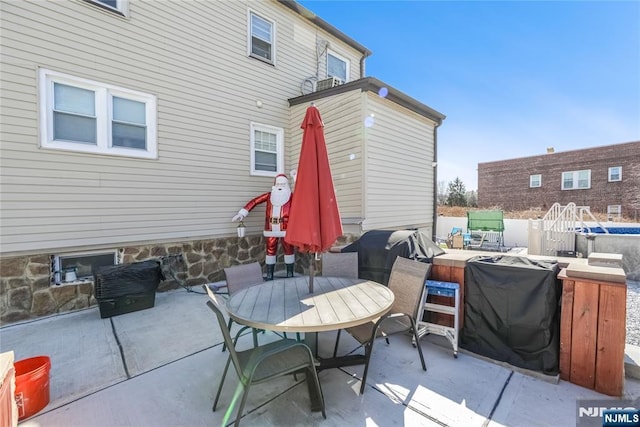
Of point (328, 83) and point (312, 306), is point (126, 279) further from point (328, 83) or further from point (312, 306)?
point (328, 83)

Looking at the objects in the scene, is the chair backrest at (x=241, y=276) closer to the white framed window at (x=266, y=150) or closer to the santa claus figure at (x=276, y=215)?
the santa claus figure at (x=276, y=215)

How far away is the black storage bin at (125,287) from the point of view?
3.97 m

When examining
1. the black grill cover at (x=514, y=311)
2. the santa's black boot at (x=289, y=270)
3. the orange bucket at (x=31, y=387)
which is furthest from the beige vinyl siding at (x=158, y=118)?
the black grill cover at (x=514, y=311)

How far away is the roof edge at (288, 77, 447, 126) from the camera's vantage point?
571cm

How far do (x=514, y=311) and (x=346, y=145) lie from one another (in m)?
4.35

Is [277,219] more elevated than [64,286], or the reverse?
[277,219]

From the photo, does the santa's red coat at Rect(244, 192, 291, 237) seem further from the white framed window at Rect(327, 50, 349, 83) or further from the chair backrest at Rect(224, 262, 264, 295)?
the white framed window at Rect(327, 50, 349, 83)

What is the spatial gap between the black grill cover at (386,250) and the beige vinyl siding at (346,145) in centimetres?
201

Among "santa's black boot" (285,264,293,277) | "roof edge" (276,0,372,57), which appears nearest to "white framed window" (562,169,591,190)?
"roof edge" (276,0,372,57)

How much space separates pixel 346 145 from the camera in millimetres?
6051

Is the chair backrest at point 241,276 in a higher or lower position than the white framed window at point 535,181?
lower

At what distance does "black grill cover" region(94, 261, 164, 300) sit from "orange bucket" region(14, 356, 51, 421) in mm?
1799

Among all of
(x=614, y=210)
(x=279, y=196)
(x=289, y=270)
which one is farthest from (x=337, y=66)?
(x=614, y=210)

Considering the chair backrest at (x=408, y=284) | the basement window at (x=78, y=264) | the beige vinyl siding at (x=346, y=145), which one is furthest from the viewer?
the beige vinyl siding at (x=346, y=145)
